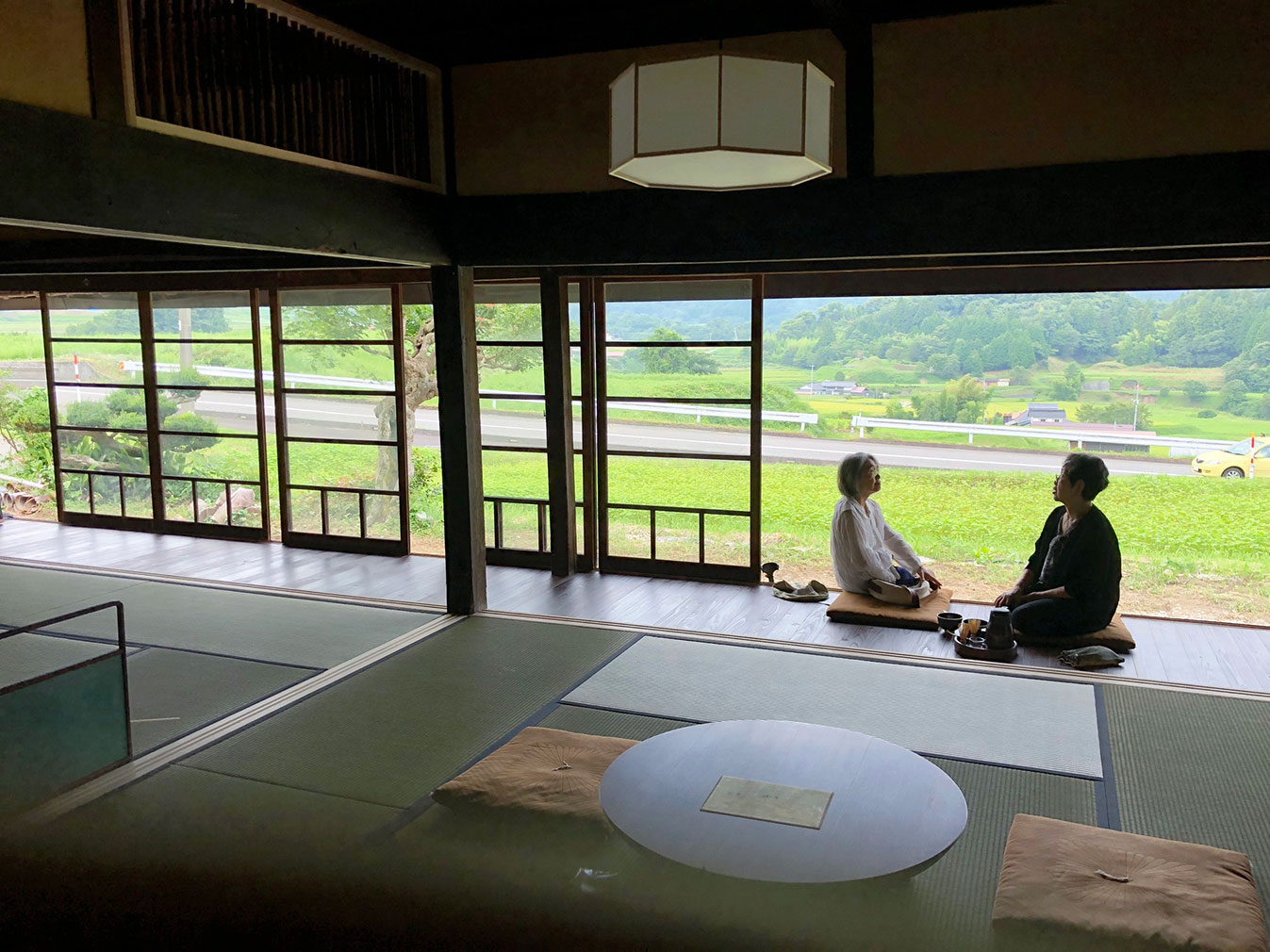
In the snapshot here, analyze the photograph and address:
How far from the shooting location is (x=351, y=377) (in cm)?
761

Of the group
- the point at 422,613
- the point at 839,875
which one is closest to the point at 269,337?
the point at 422,613

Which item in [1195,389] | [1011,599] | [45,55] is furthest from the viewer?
[1195,389]

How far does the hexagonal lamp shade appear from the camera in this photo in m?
2.96

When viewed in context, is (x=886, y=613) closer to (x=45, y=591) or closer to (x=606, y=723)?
(x=606, y=723)

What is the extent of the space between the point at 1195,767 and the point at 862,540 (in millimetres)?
2436

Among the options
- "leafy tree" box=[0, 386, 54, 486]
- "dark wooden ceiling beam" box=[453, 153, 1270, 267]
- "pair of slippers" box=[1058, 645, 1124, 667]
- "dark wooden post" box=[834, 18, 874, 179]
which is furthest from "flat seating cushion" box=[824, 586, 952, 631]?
"leafy tree" box=[0, 386, 54, 486]

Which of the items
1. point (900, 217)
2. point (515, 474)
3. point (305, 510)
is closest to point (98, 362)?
point (305, 510)

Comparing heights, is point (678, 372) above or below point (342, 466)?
above

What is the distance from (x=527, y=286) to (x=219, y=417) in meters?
3.17

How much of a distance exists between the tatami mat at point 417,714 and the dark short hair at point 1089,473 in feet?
8.29

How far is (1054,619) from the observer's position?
16.8 feet

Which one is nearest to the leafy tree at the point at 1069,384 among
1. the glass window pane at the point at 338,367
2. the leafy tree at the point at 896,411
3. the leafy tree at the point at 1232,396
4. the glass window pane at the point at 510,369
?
the leafy tree at the point at 1232,396

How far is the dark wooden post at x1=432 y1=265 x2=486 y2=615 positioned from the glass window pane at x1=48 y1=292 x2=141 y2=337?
4.26 meters

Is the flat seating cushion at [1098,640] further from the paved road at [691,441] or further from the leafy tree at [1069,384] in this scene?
the leafy tree at [1069,384]
